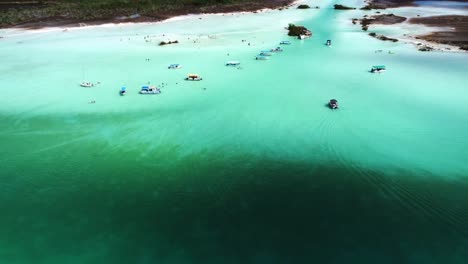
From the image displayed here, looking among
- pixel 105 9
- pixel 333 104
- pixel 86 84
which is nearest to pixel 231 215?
pixel 333 104

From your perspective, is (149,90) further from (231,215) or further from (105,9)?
(105,9)

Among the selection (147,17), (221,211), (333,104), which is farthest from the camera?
(147,17)

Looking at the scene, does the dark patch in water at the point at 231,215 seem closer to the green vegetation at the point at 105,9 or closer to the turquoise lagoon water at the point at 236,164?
the turquoise lagoon water at the point at 236,164

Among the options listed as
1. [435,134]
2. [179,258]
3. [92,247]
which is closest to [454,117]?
[435,134]

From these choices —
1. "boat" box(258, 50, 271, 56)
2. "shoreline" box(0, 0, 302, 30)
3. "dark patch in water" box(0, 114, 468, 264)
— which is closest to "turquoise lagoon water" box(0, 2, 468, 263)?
"dark patch in water" box(0, 114, 468, 264)

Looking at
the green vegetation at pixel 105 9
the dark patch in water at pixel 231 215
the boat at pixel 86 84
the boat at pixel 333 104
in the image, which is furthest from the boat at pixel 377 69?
the green vegetation at pixel 105 9

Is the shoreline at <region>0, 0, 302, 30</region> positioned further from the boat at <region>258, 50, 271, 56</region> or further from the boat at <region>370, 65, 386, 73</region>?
the boat at <region>370, 65, 386, 73</region>
